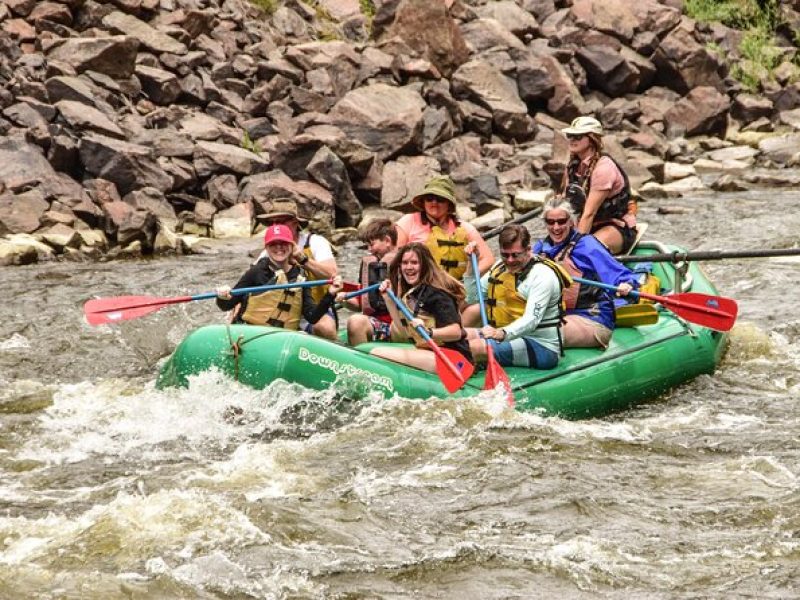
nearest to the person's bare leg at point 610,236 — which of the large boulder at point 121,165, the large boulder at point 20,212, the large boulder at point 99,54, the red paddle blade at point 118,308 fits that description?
the red paddle blade at point 118,308

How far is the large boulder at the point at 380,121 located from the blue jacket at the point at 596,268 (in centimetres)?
956

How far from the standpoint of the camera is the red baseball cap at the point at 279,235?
7.81 m

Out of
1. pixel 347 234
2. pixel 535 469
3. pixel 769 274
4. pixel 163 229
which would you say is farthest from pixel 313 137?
pixel 535 469

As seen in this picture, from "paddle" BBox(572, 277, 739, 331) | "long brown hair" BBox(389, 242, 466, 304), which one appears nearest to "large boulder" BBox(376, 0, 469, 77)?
"paddle" BBox(572, 277, 739, 331)

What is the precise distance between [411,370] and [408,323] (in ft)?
1.14

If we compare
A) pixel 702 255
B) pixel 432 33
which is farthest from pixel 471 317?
pixel 432 33

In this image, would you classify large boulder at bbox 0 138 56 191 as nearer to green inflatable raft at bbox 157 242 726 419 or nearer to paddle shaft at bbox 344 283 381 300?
green inflatable raft at bbox 157 242 726 419

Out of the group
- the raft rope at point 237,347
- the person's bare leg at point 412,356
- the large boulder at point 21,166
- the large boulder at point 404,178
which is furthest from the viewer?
the large boulder at point 404,178

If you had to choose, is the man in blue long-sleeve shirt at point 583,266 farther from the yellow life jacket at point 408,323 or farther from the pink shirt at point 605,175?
the yellow life jacket at point 408,323

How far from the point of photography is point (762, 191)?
18672mm

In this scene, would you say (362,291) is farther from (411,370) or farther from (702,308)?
(702,308)

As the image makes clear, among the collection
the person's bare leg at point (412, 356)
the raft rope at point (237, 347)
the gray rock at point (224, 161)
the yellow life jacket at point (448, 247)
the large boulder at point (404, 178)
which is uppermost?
the yellow life jacket at point (448, 247)

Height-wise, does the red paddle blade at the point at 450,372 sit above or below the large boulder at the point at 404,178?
above

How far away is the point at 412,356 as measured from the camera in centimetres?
730
